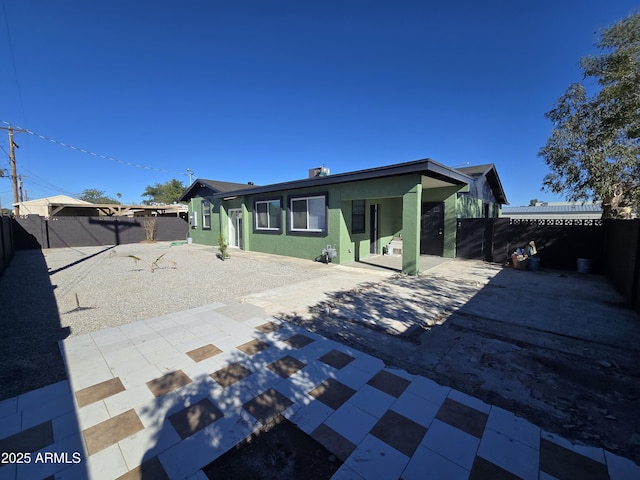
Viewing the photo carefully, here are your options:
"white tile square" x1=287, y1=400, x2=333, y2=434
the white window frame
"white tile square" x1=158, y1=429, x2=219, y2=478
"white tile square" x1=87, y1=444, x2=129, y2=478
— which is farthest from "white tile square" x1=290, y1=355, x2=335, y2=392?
the white window frame

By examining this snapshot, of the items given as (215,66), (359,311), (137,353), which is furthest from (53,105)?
(359,311)

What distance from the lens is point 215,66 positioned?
10625 millimetres

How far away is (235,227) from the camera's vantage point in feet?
48.5

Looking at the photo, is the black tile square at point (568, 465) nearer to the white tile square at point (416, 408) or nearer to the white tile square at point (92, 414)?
the white tile square at point (416, 408)

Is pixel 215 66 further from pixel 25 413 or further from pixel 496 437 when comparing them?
pixel 496 437

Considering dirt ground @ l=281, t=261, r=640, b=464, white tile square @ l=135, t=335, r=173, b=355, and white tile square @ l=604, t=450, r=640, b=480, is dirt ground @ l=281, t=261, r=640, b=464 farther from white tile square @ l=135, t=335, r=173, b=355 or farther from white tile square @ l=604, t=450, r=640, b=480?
white tile square @ l=135, t=335, r=173, b=355

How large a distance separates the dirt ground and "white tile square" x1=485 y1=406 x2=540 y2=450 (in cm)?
13

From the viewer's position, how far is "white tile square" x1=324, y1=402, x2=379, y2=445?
77.3 inches

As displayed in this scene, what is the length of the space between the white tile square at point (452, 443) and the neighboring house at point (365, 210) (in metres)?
5.68

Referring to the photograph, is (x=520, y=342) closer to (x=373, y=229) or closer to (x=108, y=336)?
(x=108, y=336)

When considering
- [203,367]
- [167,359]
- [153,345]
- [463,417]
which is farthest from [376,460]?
[153,345]

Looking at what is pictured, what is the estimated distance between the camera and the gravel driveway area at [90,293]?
Result: 10.3 ft

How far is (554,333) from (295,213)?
8526 millimetres

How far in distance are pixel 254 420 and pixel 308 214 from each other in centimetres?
857
